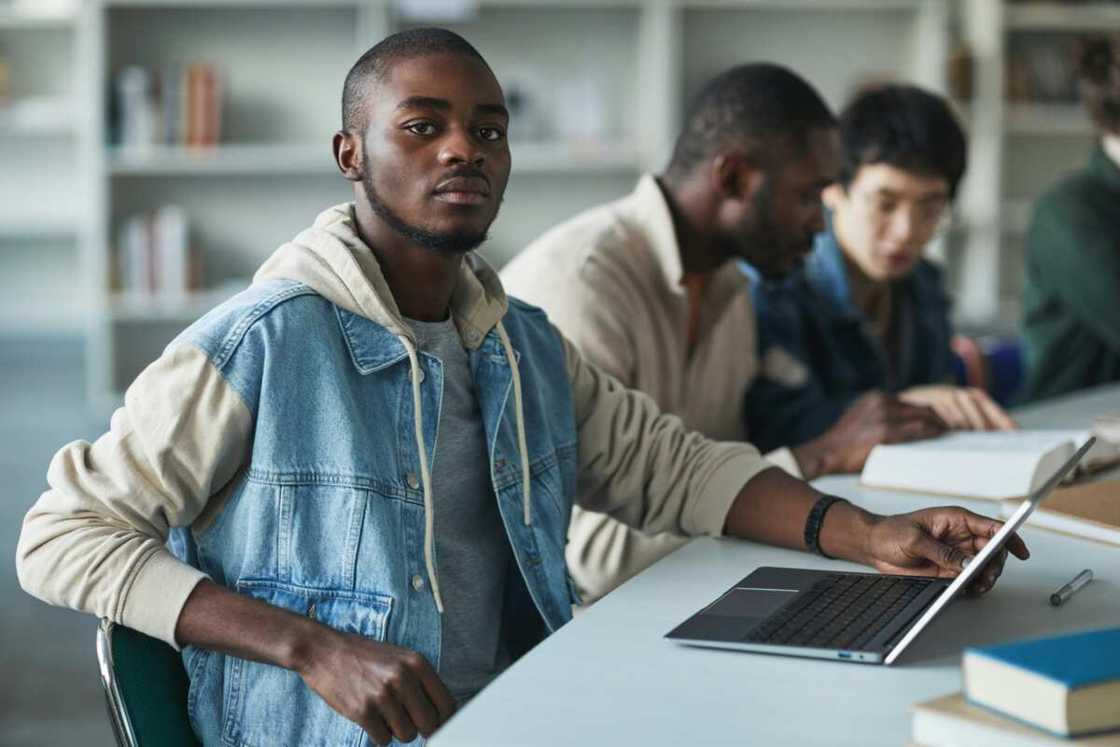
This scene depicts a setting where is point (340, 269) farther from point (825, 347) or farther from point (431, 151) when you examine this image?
point (825, 347)

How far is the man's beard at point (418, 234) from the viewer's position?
1290 mm

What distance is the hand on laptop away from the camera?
1.25m

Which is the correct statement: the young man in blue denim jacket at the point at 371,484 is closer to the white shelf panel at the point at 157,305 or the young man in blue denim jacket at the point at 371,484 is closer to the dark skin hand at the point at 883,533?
the dark skin hand at the point at 883,533

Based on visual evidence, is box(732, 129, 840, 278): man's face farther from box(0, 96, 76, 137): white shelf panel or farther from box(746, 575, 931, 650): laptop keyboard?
box(0, 96, 76, 137): white shelf panel

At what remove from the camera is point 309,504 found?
120 cm

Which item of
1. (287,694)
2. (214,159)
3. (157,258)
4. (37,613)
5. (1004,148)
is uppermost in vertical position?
(1004,148)

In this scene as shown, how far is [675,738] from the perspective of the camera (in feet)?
2.87

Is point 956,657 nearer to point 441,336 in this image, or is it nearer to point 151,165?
point 441,336

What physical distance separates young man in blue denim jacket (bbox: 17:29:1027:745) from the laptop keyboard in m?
0.10

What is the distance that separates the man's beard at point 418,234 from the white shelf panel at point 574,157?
11.5 feet

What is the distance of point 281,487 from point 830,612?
483mm

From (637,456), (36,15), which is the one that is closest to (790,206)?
(637,456)

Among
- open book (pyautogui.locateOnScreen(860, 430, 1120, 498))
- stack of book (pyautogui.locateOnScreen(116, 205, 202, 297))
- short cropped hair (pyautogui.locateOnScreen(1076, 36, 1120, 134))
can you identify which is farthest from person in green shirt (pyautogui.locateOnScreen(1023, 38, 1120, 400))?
stack of book (pyautogui.locateOnScreen(116, 205, 202, 297))

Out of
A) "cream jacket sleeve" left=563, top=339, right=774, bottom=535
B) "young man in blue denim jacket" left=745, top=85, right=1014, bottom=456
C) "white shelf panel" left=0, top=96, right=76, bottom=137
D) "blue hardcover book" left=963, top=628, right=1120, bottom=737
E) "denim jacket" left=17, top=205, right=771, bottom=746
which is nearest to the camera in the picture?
"blue hardcover book" left=963, top=628, right=1120, bottom=737
